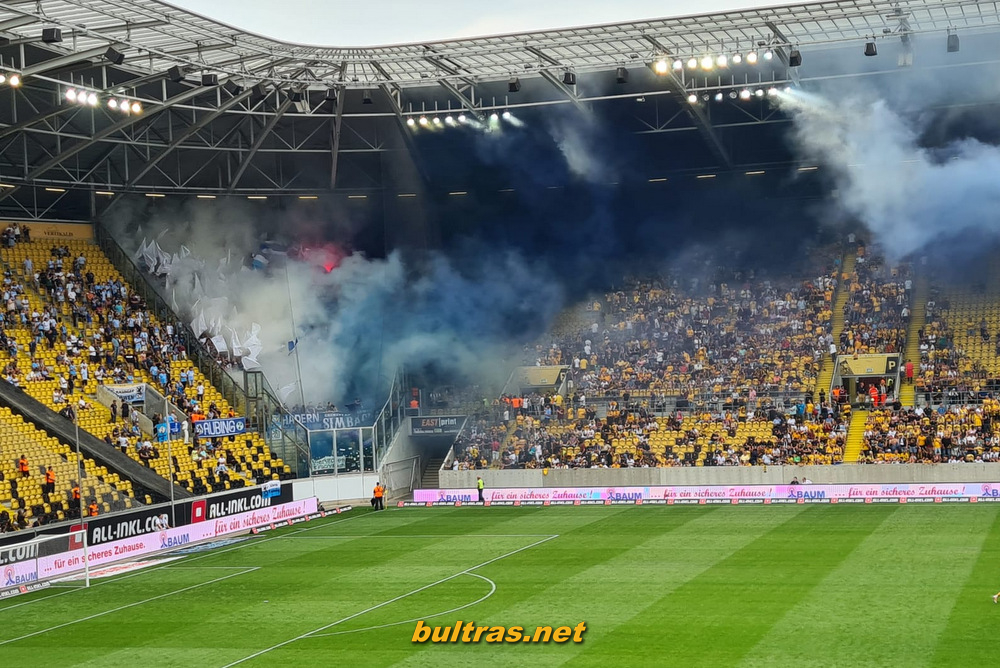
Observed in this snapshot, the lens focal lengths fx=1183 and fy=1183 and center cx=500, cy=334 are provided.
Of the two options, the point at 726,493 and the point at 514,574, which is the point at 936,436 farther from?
the point at 514,574

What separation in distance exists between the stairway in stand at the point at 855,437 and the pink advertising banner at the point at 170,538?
19137 millimetres

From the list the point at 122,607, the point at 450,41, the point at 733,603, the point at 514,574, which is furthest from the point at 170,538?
the point at 733,603

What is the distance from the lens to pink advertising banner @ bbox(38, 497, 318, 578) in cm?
3022

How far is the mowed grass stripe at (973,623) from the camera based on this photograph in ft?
57.8

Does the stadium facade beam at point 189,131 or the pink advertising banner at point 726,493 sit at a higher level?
the stadium facade beam at point 189,131

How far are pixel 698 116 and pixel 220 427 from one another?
70.3ft

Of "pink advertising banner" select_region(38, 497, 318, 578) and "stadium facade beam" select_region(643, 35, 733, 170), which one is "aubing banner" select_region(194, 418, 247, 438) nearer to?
"pink advertising banner" select_region(38, 497, 318, 578)

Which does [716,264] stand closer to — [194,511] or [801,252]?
[801,252]

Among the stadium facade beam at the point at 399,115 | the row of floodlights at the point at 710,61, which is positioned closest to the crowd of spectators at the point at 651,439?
the stadium facade beam at the point at 399,115

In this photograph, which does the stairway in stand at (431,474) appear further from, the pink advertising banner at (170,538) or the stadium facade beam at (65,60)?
the stadium facade beam at (65,60)

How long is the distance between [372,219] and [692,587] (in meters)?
32.3

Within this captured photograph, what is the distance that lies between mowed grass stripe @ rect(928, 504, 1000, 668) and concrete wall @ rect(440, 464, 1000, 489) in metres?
13.5

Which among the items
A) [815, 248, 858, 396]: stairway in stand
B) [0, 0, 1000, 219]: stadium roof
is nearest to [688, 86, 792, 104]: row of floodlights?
[0, 0, 1000, 219]: stadium roof

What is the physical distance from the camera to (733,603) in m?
22.6
